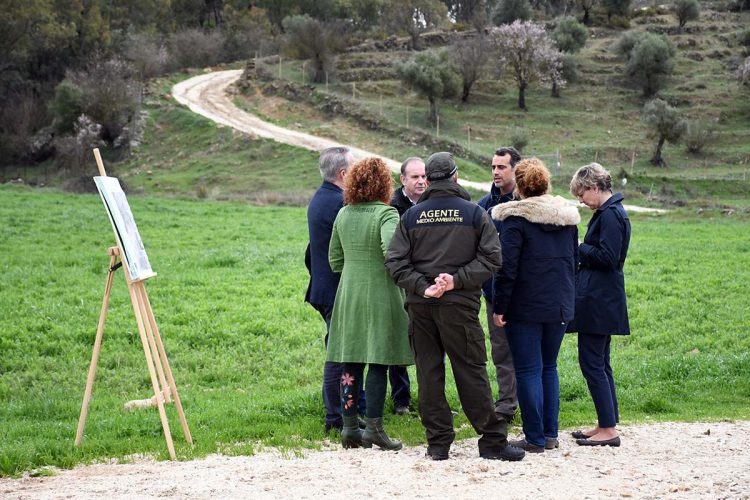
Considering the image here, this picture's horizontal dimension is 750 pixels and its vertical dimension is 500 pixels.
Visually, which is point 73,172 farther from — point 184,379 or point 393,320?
point 393,320

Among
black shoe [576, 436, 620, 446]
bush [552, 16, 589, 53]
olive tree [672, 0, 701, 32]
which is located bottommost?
black shoe [576, 436, 620, 446]

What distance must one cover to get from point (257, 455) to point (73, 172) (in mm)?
41696

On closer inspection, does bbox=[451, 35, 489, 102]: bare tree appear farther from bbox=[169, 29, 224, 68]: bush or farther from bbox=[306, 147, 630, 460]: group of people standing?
bbox=[306, 147, 630, 460]: group of people standing

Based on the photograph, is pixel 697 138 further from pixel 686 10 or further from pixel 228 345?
pixel 228 345

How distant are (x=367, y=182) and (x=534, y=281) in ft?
5.47

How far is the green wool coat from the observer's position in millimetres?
7402

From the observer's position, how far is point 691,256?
67.7ft

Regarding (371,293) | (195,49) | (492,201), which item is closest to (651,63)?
(195,49)

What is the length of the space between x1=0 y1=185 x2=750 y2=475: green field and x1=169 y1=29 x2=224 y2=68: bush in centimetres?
5133

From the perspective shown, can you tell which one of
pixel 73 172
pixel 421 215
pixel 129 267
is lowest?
pixel 73 172

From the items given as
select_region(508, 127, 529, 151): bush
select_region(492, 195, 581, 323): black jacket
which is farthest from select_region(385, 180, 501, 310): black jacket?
select_region(508, 127, 529, 151): bush

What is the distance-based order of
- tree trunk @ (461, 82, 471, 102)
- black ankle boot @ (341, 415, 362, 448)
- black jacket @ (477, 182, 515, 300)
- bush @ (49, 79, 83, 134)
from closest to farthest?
black ankle boot @ (341, 415, 362, 448)
black jacket @ (477, 182, 515, 300)
bush @ (49, 79, 83, 134)
tree trunk @ (461, 82, 471, 102)

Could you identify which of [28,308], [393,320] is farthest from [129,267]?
[28,308]

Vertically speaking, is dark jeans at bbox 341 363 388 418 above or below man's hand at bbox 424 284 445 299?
below
